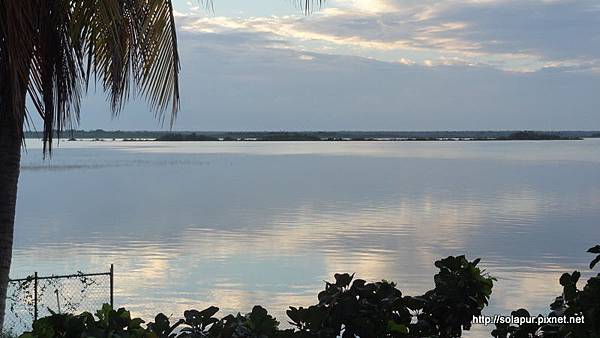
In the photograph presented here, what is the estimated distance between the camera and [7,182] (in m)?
6.04

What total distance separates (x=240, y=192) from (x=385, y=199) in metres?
9.74

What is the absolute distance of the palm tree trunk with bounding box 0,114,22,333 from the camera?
19.8 feet

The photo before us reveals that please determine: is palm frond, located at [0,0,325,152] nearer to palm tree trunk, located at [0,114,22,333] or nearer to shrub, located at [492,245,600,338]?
palm tree trunk, located at [0,114,22,333]

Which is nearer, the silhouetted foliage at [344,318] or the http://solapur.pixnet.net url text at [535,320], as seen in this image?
the silhouetted foliage at [344,318]

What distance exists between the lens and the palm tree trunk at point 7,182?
603 cm

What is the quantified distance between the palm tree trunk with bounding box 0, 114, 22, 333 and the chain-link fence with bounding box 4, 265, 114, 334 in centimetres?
569

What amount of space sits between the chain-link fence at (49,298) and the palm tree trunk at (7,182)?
18.7 feet

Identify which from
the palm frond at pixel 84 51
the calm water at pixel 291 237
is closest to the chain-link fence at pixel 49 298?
the calm water at pixel 291 237

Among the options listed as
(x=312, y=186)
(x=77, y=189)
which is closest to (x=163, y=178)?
(x=77, y=189)

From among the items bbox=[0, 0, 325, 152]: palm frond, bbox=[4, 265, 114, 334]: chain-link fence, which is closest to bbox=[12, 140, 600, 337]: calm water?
bbox=[4, 265, 114, 334]: chain-link fence

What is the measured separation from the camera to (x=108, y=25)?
5.73 metres

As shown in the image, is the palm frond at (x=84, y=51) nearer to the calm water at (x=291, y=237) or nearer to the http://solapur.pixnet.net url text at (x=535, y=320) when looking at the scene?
the http://solapur.pixnet.net url text at (x=535, y=320)

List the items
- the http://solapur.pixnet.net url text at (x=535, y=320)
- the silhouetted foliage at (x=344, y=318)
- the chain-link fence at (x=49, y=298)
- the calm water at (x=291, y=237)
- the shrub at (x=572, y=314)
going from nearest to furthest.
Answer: the silhouetted foliage at (x=344, y=318), the shrub at (x=572, y=314), the http://solapur.pixnet.net url text at (x=535, y=320), the chain-link fence at (x=49, y=298), the calm water at (x=291, y=237)

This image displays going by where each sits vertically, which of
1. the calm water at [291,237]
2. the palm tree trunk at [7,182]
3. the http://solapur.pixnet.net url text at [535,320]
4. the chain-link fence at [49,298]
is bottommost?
the calm water at [291,237]
